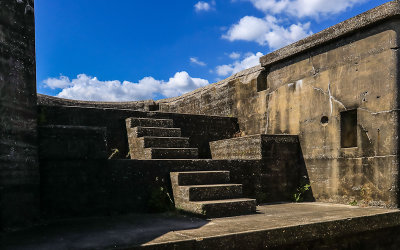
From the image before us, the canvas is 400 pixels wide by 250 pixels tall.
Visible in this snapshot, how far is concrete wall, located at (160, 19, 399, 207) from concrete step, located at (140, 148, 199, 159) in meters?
2.40

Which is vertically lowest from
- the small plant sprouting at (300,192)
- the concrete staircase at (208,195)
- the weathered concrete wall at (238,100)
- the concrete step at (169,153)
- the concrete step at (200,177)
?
the small plant sprouting at (300,192)

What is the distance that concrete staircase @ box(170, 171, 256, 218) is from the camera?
439 centimetres

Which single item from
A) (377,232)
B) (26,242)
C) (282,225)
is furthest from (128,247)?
(377,232)

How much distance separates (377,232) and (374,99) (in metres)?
2.12

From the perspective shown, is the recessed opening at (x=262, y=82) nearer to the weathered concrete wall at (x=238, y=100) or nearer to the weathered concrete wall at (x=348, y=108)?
the weathered concrete wall at (x=238, y=100)

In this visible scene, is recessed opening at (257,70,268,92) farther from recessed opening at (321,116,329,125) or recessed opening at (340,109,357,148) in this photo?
recessed opening at (340,109,357,148)

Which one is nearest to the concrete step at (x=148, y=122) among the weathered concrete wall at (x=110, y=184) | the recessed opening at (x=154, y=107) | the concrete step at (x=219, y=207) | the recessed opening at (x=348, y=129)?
the weathered concrete wall at (x=110, y=184)

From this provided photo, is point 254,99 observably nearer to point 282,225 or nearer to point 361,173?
point 361,173

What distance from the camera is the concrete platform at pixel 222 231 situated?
3.00 metres

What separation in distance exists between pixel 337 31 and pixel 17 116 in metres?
5.42

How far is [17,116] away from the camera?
13.0 feet

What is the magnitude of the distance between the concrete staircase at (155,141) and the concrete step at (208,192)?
1.02 m

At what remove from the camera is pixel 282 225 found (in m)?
3.67

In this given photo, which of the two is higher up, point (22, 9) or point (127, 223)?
point (22, 9)
